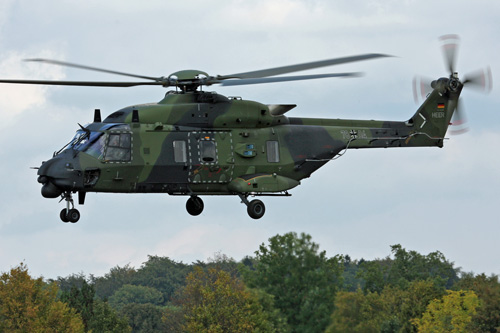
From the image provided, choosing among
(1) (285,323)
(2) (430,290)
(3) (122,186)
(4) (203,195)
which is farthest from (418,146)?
(2) (430,290)

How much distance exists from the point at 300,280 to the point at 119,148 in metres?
34.6

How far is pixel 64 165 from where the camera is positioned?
39.9 meters

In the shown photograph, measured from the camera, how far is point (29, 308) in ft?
308

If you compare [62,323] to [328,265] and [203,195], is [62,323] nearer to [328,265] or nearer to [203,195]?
[328,265]

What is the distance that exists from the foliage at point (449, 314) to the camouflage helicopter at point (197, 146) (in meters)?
38.1

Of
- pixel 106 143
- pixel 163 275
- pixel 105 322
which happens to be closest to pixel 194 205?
pixel 106 143

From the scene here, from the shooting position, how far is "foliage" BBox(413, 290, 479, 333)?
80738 millimetres

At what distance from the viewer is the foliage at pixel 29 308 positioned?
91438 millimetres

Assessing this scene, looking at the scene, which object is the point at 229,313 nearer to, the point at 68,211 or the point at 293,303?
the point at 293,303

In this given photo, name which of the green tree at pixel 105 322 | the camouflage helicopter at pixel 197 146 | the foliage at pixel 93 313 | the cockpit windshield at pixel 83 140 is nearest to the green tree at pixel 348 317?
the camouflage helicopter at pixel 197 146

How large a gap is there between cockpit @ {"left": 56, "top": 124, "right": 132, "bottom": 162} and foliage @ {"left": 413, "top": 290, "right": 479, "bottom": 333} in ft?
143

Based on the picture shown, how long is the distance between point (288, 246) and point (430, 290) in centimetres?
2042

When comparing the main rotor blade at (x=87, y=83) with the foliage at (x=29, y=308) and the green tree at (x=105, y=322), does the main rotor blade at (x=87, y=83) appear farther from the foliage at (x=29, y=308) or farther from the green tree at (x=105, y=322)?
the green tree at (x=105, y=322)

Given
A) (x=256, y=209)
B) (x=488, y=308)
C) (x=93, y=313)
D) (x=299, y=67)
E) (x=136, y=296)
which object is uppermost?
(x=136, y=296)
